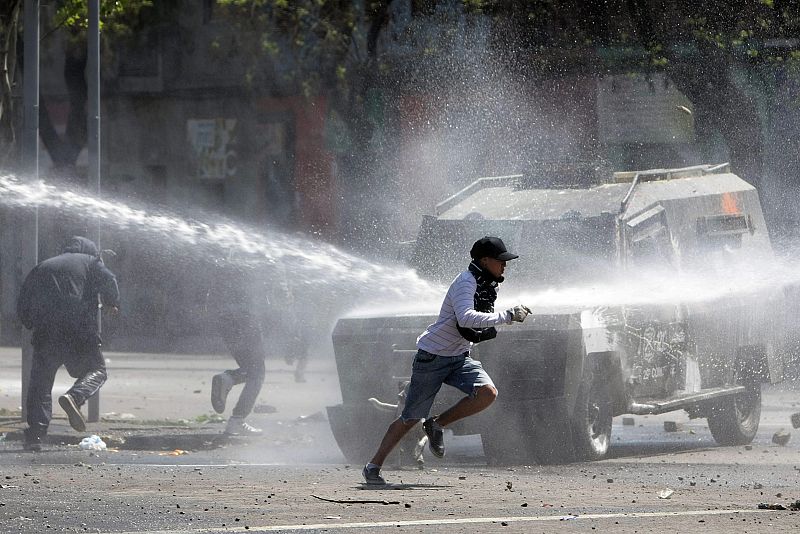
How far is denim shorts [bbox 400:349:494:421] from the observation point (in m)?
9.27

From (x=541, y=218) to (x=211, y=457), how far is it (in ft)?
10.1

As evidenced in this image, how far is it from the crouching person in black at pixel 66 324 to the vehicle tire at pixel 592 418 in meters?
4.01

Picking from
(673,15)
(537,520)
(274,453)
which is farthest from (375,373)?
(673,15)

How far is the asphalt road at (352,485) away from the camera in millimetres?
7738

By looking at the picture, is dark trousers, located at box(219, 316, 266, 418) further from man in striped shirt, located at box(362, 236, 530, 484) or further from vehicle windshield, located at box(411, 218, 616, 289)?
man in striped shirt, located at box(362, 236, 530, 484)

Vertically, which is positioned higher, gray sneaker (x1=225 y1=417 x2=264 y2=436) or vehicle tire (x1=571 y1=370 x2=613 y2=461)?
vehicle tire (x1=571 y1=370 x2=613 y2=461)

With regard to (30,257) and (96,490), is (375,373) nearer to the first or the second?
(96,490)

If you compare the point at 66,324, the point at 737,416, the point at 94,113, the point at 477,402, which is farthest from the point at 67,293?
the point at 737,416

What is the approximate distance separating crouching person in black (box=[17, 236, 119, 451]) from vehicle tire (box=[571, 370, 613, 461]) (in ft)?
13.1

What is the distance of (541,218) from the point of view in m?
11.9

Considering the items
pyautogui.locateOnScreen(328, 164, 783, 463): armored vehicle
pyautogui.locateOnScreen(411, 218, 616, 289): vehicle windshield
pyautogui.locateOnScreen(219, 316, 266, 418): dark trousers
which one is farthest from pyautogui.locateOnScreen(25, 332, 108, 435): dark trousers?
pyautogui.locateOnScreen(411, 218, 616, 289): vehicle windshield

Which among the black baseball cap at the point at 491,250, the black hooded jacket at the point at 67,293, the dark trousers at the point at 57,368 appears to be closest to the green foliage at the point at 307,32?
the black hooded jacket at the point at 67,293

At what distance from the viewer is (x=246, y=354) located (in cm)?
1312

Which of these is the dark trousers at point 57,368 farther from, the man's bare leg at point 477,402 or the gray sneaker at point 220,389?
the man's bare leg at point 477,402
